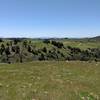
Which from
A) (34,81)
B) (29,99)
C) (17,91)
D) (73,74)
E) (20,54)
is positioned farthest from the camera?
(20,54)

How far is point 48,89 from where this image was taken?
75.6 feet

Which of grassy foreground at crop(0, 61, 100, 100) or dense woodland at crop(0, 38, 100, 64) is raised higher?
grassy foreground at crop(0, 61, 100, 100)

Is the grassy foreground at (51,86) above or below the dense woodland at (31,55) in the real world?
above

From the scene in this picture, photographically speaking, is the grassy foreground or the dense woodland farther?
the dense woodland

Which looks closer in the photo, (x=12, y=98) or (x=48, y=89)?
(x=12, y=98)

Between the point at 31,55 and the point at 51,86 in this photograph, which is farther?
the point at 31,55

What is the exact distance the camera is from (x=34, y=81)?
26.5 m

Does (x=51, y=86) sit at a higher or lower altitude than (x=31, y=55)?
higher

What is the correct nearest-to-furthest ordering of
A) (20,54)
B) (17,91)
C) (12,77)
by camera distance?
(17,91) < (12,77) < (20,54)

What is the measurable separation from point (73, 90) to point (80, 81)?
443cm

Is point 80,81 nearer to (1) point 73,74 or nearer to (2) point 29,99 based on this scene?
(1) point 73,74

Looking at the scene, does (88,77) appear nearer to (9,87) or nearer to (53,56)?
(9,87)

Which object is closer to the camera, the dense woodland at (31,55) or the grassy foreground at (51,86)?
the grassy foreground at (51,86)

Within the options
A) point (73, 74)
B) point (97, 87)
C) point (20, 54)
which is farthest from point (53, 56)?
point (97, 87)
